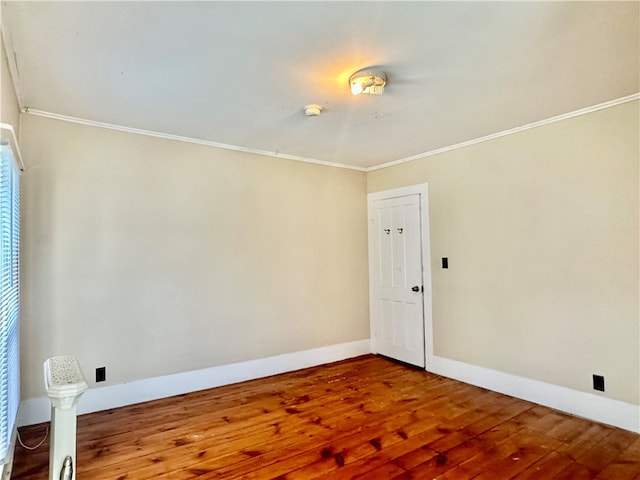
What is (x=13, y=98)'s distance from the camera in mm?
2477

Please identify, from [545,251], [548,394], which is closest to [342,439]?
[548,394]

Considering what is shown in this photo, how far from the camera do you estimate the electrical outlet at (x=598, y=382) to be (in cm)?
285

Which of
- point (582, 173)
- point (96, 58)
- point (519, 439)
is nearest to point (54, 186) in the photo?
point (96, 58)

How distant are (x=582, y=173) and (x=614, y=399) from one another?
5.69ft

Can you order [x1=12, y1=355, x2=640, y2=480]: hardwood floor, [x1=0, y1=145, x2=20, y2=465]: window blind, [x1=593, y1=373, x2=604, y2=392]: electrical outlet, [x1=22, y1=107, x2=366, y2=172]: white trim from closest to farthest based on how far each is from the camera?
[x1=0, y1=145, x2=20, y2=465]: window blind
[x1=12, y1=355, x2=640, y2=480]: hardwood floor
[x1=593, y1=373, x2=604, y2=392]: electrical outlet
[x1=22, y1=107, x2=366, y2=172]: white trim

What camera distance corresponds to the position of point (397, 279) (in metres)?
4.54

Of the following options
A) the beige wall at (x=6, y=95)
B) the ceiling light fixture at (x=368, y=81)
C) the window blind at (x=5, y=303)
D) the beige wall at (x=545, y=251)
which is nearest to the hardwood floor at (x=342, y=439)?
the beige wall at (x=545, y=251)

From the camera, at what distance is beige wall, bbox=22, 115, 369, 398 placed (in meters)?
2.96

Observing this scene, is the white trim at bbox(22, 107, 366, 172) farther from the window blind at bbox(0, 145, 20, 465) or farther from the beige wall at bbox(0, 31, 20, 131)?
the window blind at bbox(0, 145, 20, 465)

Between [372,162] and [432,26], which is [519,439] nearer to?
[432,26]

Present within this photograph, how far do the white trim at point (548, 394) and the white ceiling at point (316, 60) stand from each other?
2264 mm

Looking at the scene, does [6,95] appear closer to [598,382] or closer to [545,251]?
[545,251]

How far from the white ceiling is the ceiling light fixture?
0.17ft

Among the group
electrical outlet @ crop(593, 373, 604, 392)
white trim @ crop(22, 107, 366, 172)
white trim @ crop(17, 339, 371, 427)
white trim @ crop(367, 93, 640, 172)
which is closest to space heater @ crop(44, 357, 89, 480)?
white trim @ crop(17, 339, 371, 427)
